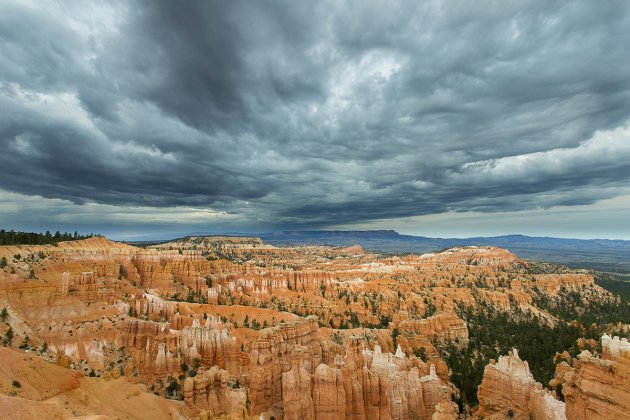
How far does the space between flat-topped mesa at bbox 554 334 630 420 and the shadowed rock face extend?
0.30 ft

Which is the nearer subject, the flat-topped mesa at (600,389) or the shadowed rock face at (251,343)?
the flat-topped mesa at (600,389)

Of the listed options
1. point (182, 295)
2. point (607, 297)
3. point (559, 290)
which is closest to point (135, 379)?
point (182, 295)

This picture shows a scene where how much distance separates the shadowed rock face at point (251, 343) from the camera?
33.6 m

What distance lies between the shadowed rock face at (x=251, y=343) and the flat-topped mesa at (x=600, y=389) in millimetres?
91

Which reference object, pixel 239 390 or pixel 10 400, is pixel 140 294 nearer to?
pixel 239 390

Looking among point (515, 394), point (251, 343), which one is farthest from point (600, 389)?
point (251, 343)

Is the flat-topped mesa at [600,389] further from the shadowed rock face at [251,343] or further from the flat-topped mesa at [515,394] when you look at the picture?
the flat-topped mesa at [515,394]

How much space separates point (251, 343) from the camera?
138ft

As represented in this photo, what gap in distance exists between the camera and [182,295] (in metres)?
89.3

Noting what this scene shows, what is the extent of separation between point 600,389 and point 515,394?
10725 millimetres

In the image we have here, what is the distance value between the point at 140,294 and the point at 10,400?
5293cm

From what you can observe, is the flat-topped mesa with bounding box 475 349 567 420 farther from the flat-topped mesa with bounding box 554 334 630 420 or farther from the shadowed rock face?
the flat-topped mesa with bounding box 554 334 630 420

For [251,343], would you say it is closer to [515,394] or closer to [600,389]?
[515,394]

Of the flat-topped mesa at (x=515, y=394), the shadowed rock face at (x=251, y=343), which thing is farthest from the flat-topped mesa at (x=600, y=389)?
the flat-topped mesa at (x=515, y=394)
